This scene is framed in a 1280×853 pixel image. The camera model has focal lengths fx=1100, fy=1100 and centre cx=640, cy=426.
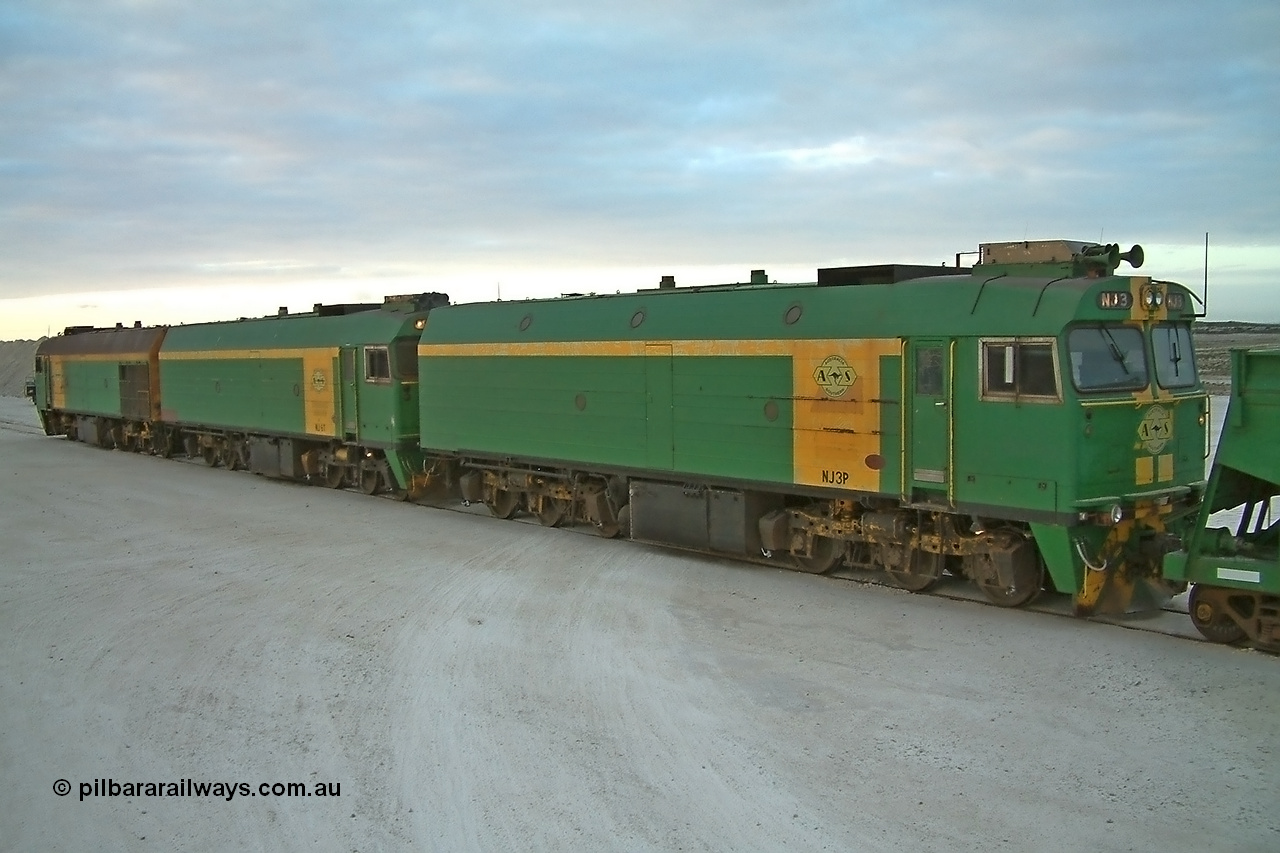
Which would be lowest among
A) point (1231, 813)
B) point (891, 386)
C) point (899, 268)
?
point (1231, 813)

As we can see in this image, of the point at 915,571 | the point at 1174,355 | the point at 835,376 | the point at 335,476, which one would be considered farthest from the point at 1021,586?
the point at 335,476

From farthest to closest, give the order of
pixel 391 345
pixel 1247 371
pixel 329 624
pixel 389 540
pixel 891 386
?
pixel 391 345
pixel 389 540
pixel 891 386
pixel 329 624
pixel 1247 371

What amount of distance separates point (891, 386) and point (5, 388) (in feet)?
285

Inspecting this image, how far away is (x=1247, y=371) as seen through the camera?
9852mm

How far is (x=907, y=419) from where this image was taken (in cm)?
1188

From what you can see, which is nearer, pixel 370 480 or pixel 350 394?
pixel 350 394

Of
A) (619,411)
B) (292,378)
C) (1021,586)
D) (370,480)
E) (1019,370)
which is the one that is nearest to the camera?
(1019,370)

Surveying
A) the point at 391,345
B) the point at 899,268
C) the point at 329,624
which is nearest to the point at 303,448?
the point at 391,345

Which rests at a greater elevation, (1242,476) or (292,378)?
(292,378)

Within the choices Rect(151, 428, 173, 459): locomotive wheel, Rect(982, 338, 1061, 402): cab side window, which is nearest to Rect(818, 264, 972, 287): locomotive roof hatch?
Rect(982, 338, 1061, 402): cab side window

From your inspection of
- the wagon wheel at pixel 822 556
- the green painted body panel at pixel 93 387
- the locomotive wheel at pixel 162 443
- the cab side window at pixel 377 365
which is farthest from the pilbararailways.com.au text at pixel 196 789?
the green painted body panel at pixel 93 387

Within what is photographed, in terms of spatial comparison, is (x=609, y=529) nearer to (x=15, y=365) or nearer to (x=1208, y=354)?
(x=1208, y=354)

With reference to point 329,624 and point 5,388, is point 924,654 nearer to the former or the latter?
point 329,624

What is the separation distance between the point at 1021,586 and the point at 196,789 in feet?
26.1
